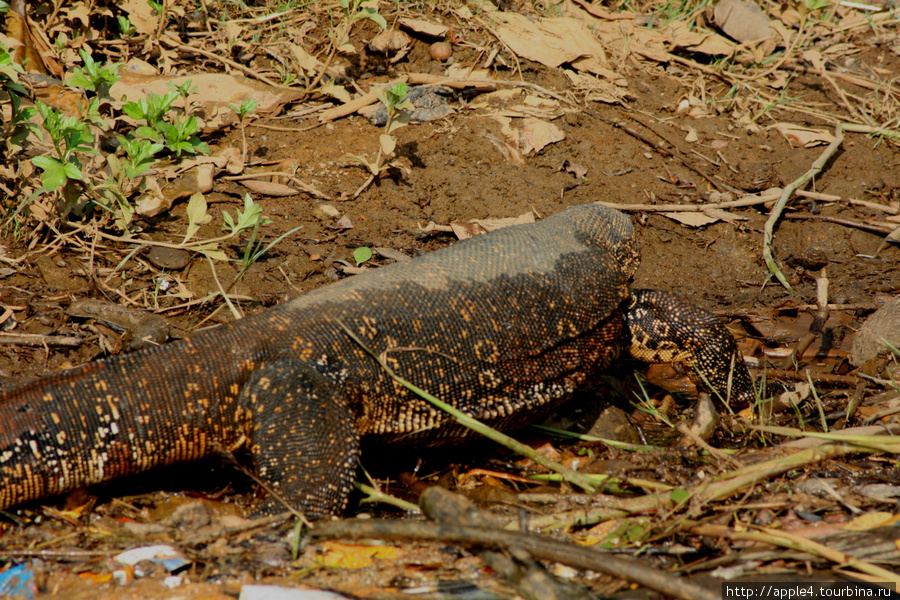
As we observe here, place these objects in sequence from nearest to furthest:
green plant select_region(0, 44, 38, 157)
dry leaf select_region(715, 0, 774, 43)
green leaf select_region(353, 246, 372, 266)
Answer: green plant select_region(0, 44, 38, 157), green leaf select_region(353, 246, 372, 266), dry leaf select_region(715, 0, 774, 43)

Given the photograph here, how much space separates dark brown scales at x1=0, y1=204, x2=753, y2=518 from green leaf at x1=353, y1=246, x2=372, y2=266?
48.3 inches

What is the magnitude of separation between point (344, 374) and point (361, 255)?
6.25 feet

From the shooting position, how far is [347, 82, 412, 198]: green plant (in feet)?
18.0

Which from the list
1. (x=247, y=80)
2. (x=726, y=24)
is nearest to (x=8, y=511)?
(x=247, y=80)

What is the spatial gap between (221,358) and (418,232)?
99.8 inches

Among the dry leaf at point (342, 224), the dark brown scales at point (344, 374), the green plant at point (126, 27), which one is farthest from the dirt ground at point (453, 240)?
the green plant at point (126, 27)

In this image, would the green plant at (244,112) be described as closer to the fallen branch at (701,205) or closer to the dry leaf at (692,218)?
the fallen branch at (701,205)

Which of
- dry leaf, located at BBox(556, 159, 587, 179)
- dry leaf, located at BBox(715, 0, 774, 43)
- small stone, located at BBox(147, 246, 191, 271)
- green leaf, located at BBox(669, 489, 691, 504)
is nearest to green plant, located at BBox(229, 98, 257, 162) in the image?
small stone, located at BBox(147, 246, 191, 271)

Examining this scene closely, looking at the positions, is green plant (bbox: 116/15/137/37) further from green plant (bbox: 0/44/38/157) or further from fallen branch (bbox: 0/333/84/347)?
fallen branch (bbox: 0/333/84/347)

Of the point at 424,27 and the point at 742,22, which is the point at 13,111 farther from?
the point at 742,22

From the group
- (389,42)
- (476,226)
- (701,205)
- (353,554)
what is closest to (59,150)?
(476,226)

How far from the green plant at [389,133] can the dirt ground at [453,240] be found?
12 cm

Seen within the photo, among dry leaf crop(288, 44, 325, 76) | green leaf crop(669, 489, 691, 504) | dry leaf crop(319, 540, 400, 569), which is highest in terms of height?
dry leaf crop(288, 44, 325, 76)

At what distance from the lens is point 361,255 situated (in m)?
5.05
